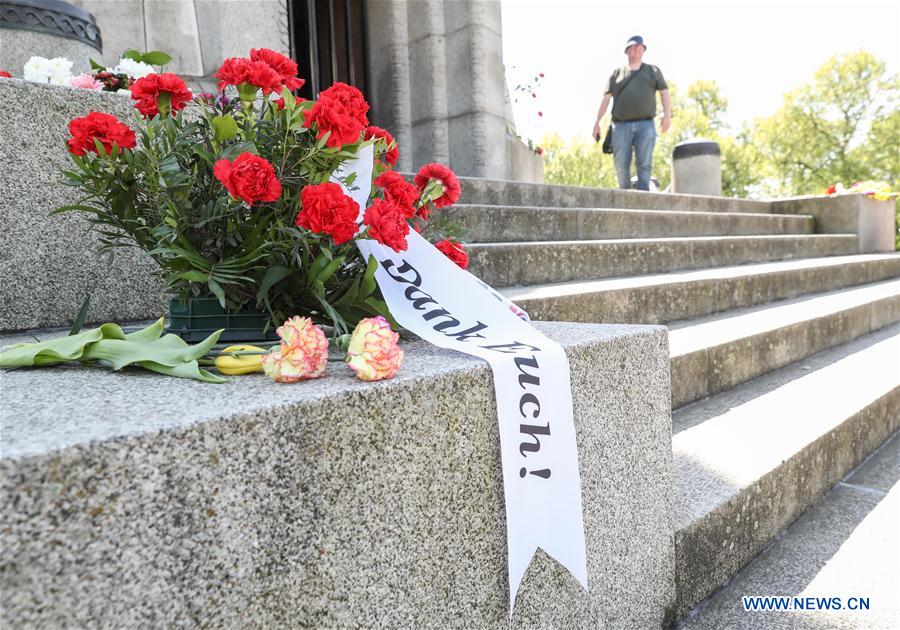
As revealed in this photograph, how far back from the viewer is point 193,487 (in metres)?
0.86

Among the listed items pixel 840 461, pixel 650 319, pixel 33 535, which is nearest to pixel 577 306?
pixel 650 319

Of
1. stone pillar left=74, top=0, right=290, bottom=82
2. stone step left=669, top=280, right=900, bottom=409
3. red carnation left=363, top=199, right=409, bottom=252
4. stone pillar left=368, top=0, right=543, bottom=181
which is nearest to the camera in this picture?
red carnation left=363, top=199, right=409, bottom=252

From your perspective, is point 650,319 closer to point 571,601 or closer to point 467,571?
point 571,601

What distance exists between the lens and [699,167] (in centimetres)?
859

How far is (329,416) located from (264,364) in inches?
7.5

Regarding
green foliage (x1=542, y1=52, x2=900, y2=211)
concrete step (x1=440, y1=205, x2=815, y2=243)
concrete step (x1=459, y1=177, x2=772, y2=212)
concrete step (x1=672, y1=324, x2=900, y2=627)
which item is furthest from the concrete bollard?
green foliage (x1=542, y1=52, x2=900, y2=211)

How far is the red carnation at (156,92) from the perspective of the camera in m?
1.41

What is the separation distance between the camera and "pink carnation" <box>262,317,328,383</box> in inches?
43.4

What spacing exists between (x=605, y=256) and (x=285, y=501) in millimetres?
3206

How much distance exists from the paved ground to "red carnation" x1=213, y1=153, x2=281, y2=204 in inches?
61.1

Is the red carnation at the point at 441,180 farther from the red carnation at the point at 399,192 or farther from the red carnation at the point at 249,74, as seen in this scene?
the red carnation at the point at 249,74

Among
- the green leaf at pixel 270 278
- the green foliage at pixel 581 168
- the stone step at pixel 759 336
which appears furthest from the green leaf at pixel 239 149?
the green foliage at pixel 581 168

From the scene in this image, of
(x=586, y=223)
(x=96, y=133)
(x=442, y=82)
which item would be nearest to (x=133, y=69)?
(x=96, y=133)

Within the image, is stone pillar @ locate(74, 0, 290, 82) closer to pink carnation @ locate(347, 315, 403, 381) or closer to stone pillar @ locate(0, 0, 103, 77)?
stone pillar @ locate(0, 0, 103, 77)
